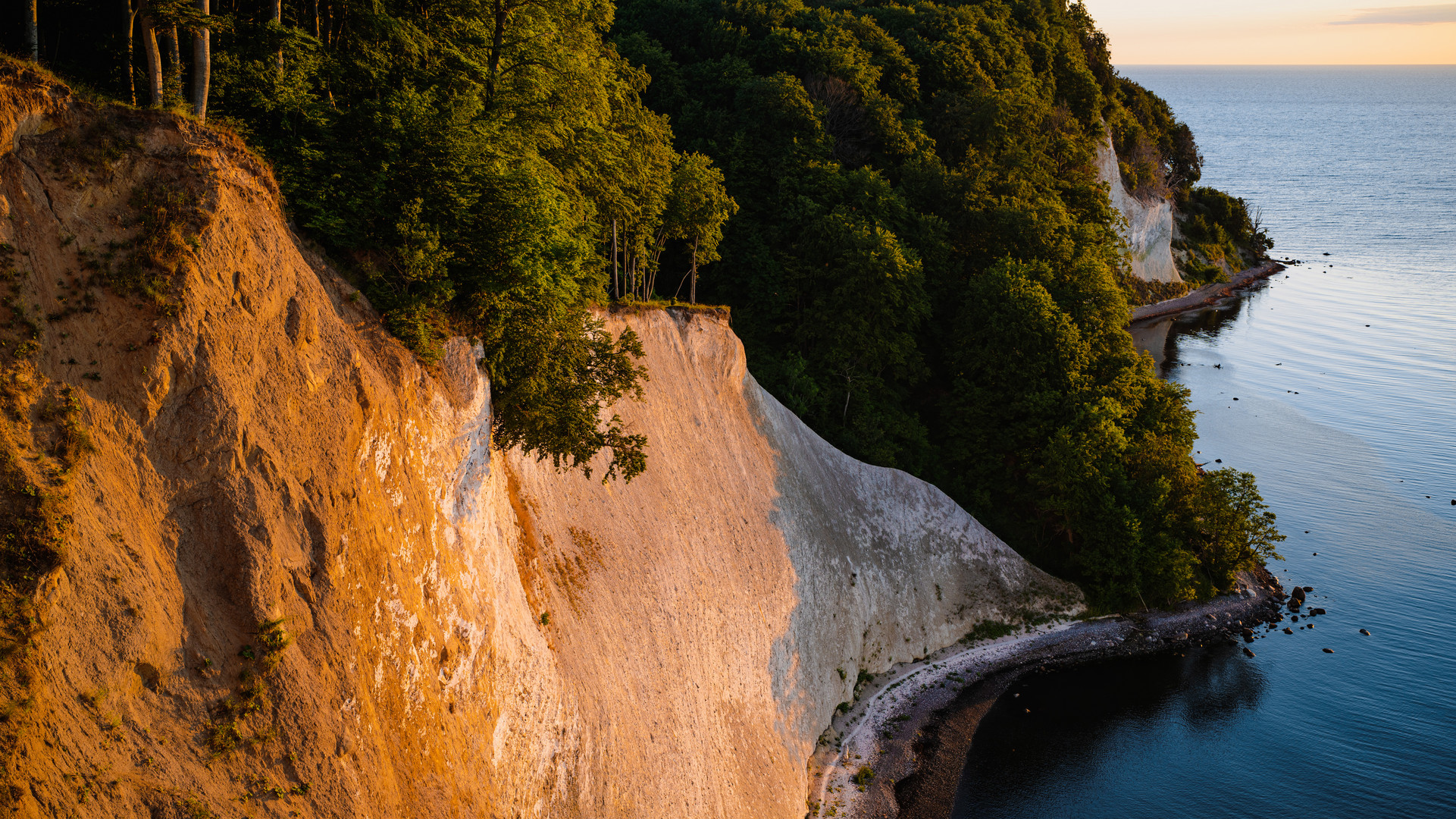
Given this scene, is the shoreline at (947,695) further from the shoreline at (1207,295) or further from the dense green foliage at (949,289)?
the shoreline at (1207,295)

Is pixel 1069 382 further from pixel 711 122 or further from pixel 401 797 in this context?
pixel 401 797

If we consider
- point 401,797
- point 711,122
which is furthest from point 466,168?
point 711,122

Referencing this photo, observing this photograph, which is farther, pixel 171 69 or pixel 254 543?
pixel 171 69

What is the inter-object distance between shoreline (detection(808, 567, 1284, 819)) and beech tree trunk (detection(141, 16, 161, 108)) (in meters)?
31.2

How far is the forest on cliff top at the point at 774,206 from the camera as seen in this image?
1945 centimetres

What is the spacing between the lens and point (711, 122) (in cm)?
6116

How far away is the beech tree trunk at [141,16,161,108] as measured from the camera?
1606 cm

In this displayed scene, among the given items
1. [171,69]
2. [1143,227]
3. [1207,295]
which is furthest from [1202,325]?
[171,69]

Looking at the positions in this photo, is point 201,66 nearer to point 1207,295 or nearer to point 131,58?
point 131,58

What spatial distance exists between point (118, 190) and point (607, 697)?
1744cm

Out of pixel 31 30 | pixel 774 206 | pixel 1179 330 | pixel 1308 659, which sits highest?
pixel 774 206

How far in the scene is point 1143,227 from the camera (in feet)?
312

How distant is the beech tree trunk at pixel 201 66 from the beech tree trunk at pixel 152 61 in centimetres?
70

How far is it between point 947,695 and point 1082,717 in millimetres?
6615
